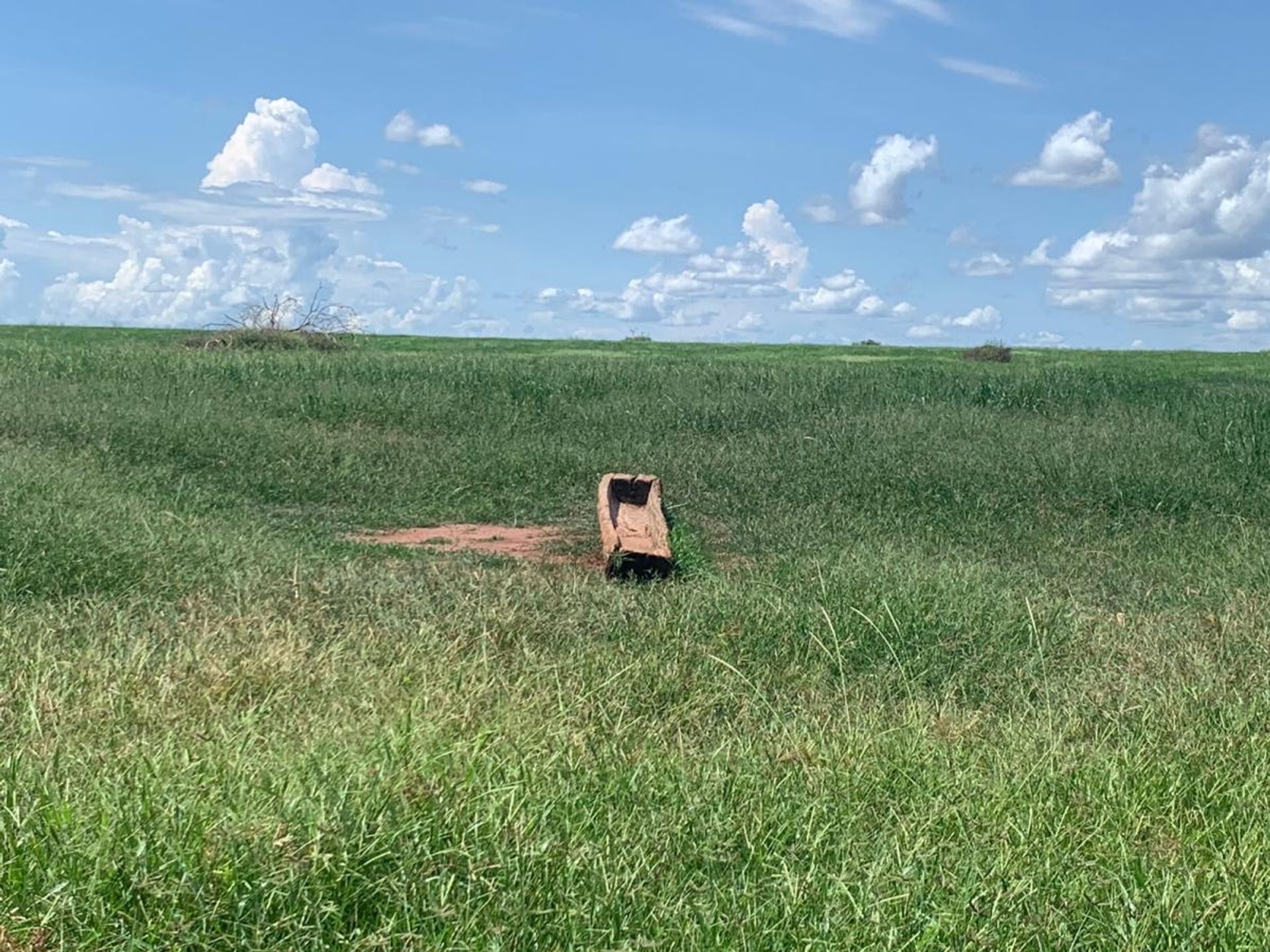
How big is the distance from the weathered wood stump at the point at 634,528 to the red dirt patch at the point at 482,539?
39cm

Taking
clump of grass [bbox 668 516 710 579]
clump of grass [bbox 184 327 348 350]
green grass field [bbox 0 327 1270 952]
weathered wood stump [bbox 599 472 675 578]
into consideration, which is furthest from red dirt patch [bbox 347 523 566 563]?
clump of grass [bbox 184 327 348 350]

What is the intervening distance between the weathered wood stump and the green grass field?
0.27m

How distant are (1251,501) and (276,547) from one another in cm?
685

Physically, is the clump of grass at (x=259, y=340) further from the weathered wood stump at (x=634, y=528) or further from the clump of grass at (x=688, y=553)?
the clump of grass at (x=688, y=553)

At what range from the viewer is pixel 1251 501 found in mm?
9273

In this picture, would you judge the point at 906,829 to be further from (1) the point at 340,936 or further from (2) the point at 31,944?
(2) the point at 31,944

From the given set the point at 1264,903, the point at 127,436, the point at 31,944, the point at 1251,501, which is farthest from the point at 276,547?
the point at 1251,501

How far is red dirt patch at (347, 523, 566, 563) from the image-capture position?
7.92 m

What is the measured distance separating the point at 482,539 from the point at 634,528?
1.25 meters

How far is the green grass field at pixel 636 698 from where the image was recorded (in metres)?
2.50

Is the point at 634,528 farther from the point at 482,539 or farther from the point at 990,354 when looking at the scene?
the point at 990,354

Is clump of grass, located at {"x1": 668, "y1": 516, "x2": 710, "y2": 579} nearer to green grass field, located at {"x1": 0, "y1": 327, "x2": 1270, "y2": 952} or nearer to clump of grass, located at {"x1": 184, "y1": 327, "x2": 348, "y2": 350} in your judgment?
green grass field, located at {"x1": 0, "y1": 327, "x2": 1270, "y2": 952}

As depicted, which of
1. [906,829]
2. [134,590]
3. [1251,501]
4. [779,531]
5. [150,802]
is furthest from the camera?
[1251,501]

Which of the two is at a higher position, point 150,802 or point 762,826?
point 150,802
